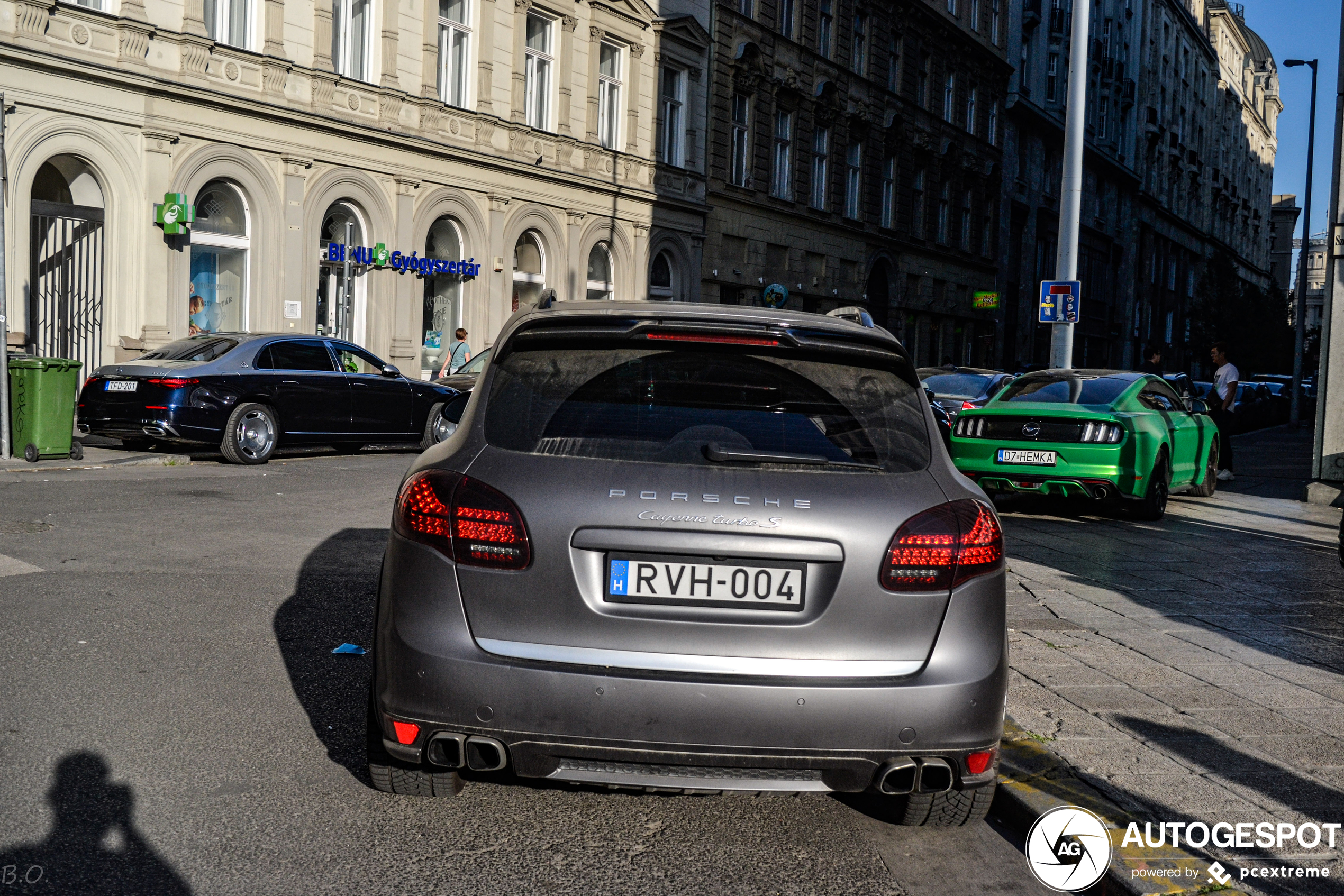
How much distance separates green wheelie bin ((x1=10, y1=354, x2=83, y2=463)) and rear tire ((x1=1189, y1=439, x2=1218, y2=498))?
12.6 meters

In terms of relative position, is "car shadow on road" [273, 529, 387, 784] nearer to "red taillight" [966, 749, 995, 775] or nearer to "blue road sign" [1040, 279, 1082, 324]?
"red taillight" [966, 749, 995, 775]

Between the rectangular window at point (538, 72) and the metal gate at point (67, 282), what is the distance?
37.9 ft

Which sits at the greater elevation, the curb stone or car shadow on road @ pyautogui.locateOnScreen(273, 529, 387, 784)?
the curb stone

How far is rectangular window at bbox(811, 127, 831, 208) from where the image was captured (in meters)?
41.8

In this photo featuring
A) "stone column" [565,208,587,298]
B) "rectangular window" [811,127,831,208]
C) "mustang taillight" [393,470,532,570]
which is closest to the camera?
"mustang taillight" [393,470,532,570]

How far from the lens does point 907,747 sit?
355 cm

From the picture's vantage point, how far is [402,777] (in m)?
4.05

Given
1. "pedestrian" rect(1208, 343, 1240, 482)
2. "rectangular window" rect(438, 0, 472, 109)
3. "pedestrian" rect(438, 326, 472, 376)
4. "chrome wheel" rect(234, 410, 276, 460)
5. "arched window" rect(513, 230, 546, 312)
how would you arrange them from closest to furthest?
"chrome wheel" rect(234, 410, 276, 460)
"pedestrian" rect(1208, 343, 1240, 482)
"pedestrian" rect(438, 326, 472, 376)
"rectangular window" rect(438, 0, 472, 109)
"arched window" rect(513, 230, 546, 312)

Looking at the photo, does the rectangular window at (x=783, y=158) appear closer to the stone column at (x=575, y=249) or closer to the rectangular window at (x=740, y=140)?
the rectangular window at (x=740, y=140)

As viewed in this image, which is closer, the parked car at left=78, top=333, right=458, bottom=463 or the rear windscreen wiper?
the rear windscreen wiper

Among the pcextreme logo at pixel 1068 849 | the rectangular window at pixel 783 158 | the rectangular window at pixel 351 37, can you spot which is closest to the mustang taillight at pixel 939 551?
the pcextreme logo at pixel 1068 849

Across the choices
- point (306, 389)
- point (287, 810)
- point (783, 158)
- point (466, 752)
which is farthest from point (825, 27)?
point (466, 752)

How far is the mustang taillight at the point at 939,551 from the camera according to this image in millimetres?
3584

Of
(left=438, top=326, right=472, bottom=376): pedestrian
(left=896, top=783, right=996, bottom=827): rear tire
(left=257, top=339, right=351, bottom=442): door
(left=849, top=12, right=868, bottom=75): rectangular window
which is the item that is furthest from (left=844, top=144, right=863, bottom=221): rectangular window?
(left=896, top=783, right=996, bottom=827): rear tire
